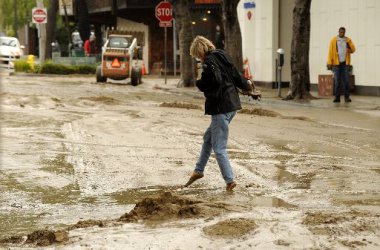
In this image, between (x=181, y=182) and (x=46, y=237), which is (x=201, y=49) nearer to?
(x=181, y=182)

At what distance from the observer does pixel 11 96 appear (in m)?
24.6

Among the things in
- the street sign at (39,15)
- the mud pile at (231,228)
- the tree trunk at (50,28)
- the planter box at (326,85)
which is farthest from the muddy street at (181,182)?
the tree trunk at (50,28)

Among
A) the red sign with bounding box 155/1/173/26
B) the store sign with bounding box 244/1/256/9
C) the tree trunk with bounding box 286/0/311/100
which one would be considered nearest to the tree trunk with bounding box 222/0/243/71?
the store sign with bounding box 244/1/256/9

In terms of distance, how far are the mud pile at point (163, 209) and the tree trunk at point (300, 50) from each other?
50.1 ft

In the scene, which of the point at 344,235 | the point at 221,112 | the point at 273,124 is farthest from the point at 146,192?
the point at 273,124

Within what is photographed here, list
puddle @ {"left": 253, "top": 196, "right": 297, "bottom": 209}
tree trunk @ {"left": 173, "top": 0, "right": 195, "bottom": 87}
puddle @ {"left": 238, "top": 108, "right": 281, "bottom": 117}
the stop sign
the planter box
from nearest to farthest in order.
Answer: puddle @ {"left": 253, "top": 196, "right": 297, "bottom": 209}
puddle @ {"left": 238, "top": 108, "right": 281, "bottom": 117}
the planter box
tree trunk @ {"left": 173, "top": 0, "right": 195, "bottom": 87}
the stop sign

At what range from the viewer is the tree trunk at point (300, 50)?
23453mm

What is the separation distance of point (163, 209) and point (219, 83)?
1.97 metres

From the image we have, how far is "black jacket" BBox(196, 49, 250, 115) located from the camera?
982cm

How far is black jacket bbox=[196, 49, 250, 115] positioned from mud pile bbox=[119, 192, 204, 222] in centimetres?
151

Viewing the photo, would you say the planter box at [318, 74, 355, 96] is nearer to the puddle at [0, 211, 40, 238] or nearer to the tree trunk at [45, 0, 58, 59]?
the puddle at [0, 211, 40, 238]

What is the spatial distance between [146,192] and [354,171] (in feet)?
9.06

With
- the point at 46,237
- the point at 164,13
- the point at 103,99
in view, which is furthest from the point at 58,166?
the point at 164,13

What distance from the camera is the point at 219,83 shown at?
9828 mm
